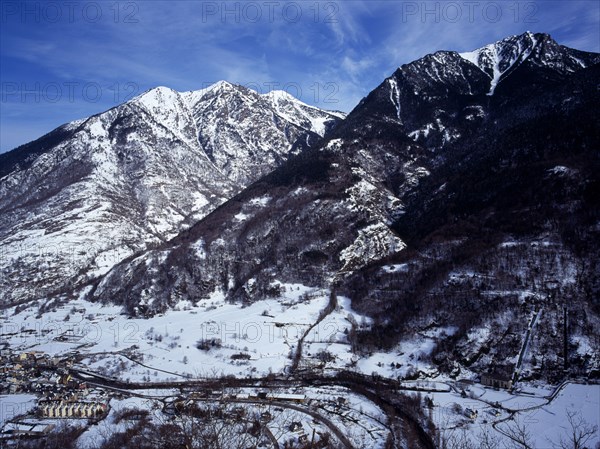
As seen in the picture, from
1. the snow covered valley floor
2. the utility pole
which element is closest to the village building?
the snow covered valley floor

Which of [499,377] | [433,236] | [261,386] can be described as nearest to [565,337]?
[499,377]

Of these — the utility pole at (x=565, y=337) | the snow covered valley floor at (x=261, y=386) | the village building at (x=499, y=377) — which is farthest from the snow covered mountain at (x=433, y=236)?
the snow covered valley floor at (x=261, y=386)

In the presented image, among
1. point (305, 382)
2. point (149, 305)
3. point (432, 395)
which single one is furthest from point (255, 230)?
point (432, 395)

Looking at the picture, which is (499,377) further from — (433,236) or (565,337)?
(433,236)

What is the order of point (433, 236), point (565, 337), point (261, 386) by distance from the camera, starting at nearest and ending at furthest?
point (565, 337), point (261, 386), point (433, 236)

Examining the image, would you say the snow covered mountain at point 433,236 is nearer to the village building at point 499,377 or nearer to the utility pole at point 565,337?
the utility pole at point 565,337

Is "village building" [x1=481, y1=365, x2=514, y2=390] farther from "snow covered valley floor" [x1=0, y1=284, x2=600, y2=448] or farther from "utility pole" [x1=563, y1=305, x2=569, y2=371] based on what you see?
"utility pole" [x1=563, y1=305, x2=569, y2=371]

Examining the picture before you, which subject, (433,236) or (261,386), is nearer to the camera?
(261,386)

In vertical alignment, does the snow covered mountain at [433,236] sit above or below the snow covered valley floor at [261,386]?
above

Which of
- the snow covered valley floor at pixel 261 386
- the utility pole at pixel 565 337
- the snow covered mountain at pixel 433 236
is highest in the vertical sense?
the snow covered mountain at pixel 433 236

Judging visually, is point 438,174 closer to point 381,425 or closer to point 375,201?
point 375,201
